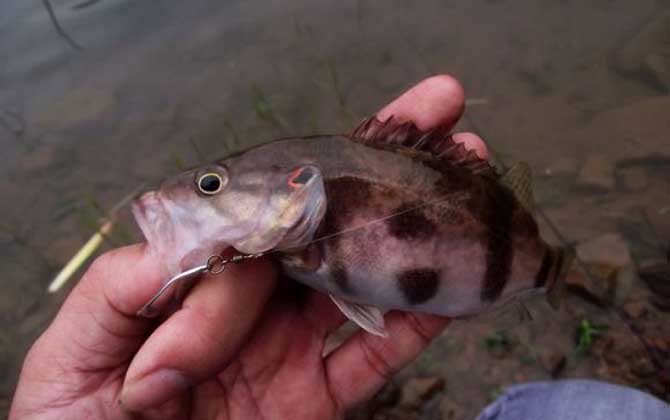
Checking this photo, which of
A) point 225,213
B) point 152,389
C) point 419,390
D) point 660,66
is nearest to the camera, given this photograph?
point 152,389

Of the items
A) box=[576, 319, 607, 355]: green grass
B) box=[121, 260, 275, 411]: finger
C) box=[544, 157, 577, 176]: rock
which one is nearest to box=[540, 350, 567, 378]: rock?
box=[576, 319, 607, 355]: green grass

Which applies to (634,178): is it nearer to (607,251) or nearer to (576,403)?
(607,251)

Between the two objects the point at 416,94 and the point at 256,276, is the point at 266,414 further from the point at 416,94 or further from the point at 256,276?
the point at 416,94

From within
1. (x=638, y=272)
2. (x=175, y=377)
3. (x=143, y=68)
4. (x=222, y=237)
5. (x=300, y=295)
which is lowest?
(x=638, y=272)

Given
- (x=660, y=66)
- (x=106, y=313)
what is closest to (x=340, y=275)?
(x=106, y=313)

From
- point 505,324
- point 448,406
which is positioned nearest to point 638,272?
point 505,324

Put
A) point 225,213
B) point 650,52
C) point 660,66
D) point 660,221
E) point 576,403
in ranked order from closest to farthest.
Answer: point 225,213 → point 576,403 → point 660,221 → point 660,66 → point 650,52
